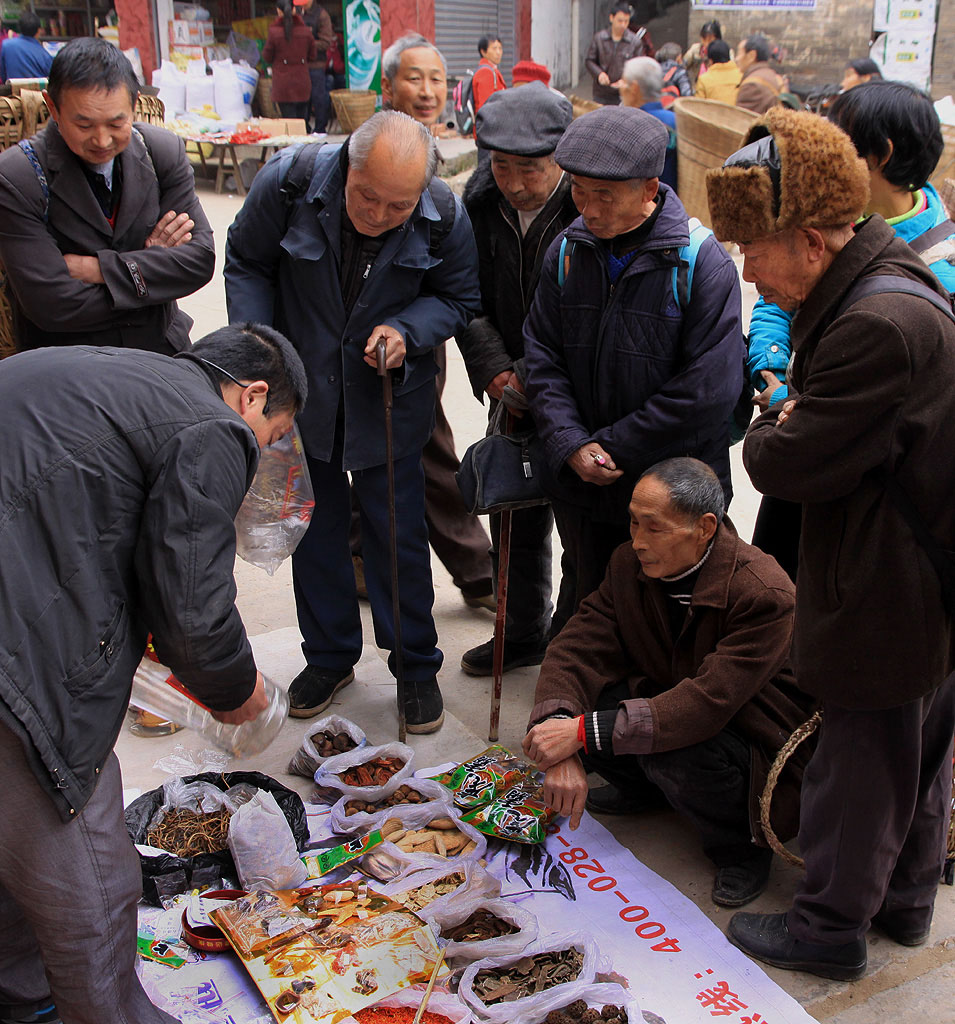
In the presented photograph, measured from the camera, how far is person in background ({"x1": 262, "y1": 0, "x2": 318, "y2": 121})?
12.6 meters

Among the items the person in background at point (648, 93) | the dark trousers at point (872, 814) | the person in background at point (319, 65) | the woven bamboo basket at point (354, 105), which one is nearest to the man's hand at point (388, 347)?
the dark trousers at point (872, 814)

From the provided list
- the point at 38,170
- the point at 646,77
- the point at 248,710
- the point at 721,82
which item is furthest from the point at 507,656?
the point at 721,82

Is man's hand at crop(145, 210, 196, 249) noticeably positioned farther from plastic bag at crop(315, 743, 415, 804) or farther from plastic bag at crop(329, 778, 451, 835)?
plastic bag at crop(329, 778, 451, 835)

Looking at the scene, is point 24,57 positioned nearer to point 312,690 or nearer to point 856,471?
point 312,690

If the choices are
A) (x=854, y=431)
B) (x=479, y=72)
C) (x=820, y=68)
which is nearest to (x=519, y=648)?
(x=854, y=431)

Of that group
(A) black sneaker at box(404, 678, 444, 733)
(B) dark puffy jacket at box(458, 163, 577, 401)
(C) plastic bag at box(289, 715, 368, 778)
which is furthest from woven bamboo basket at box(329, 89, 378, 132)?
(C) plastic bag at box(289, 715, 368, 778)

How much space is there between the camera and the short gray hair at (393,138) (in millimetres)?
2623

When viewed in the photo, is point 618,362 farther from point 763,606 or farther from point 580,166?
point 763,606

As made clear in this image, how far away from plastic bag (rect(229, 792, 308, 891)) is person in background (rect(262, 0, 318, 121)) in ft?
39.2

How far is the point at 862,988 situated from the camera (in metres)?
2.22

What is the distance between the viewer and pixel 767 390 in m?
2.74

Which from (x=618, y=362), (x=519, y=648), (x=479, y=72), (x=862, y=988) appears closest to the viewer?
(x=862, y=988)

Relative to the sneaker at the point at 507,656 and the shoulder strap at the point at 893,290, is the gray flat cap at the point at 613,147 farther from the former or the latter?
the sneaker at the point at 507,656

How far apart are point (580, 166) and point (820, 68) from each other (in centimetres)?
1375
